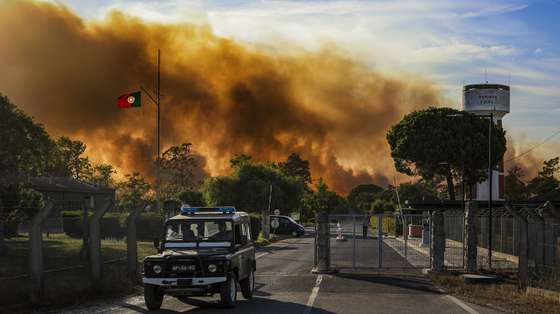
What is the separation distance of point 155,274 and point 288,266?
1404cm

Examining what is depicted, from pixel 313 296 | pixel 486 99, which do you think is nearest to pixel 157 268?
pixel 313 296

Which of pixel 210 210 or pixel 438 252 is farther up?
pixel 210 210

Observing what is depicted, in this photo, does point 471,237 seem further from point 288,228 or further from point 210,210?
point 288,228

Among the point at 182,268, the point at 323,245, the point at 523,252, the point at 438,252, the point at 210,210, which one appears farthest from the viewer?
the point at 438,252

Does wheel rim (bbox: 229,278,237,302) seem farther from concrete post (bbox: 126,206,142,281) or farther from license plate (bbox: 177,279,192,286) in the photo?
concrete post (bbox: 126,206,142,281)

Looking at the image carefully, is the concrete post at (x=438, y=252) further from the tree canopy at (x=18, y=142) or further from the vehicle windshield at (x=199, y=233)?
the tree canopy at (x=18, y=142)

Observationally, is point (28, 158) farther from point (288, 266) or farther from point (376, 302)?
point (376, 302)

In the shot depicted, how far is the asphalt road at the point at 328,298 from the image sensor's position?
16.5m

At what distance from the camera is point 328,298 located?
1877 cm

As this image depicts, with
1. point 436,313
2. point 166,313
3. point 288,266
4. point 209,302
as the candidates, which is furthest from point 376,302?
point 288,266

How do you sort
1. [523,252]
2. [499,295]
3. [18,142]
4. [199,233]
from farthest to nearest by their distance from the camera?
[18,142] → [523,252] → [499,295] → [199,233]

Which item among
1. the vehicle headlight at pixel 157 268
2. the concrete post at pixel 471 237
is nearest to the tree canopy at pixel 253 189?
the concrete post at pixel 471 237

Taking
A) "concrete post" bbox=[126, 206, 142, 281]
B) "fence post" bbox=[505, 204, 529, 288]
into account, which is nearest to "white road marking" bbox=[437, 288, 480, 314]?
"fence post" bbox=[505, 204, 529, 288]

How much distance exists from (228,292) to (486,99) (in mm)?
94375
